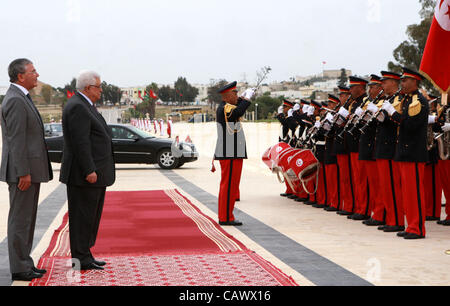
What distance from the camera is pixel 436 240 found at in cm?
829

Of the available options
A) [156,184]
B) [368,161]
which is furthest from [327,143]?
[156,184]

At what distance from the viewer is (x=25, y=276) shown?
600 cm

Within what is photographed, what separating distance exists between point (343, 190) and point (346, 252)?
138 inches

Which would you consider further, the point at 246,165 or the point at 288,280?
the point at 246,165

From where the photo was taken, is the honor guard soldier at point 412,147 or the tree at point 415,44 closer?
the honor guard soldier at point 412,147

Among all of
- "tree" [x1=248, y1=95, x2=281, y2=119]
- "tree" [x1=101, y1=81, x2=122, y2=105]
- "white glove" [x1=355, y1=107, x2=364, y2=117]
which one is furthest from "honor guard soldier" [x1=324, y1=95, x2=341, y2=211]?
"tree" [x1=101, y1=81, x2=122, y2=105]

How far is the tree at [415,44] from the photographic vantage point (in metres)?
57.1

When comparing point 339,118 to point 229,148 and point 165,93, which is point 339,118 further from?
point 165,93

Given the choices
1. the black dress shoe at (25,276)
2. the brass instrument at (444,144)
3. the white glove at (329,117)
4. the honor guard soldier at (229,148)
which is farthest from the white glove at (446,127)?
the black dress shoe at (25,276)

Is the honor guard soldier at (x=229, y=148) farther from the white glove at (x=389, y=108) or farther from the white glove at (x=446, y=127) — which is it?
the white glove at (x=446, y=127)

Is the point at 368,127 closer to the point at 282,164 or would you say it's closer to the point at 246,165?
the point at 282,164

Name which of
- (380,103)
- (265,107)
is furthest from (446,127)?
(265,107)

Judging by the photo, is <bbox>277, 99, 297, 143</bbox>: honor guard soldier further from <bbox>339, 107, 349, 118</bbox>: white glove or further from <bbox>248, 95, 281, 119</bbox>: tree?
<bbox>248, 95, 281, 119</bbox>: tree

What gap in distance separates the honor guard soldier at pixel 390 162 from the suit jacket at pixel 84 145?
3951mm
